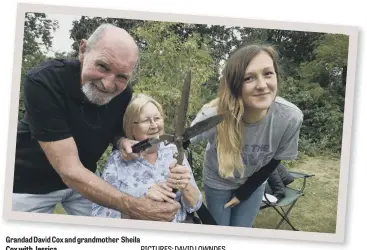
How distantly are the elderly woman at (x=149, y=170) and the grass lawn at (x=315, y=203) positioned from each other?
1.55 ft

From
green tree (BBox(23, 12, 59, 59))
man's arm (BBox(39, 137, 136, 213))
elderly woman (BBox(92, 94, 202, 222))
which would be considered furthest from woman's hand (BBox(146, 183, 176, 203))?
green tree (BBox(23, 12, 59, 59))

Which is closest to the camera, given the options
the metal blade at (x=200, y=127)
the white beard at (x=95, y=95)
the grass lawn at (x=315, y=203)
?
the metal blade at (x=200, y=127)

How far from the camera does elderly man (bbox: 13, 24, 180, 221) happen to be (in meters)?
3.23

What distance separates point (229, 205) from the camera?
3455 millimetres

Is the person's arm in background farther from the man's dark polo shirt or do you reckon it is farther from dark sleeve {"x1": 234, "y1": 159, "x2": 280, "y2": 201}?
dark sleeve {"x1": 234, "y1": 159, "x2": 280, "y2": 201}

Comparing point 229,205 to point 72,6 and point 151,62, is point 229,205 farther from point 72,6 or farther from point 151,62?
point 72,6

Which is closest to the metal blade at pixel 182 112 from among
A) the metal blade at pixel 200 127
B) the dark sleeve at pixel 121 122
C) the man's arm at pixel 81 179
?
the metal blade at pixel 200 127

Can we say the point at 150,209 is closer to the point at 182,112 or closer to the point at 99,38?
the point at 182,112

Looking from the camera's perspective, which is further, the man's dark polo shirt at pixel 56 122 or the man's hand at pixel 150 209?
the man's hand at pixel 150 209

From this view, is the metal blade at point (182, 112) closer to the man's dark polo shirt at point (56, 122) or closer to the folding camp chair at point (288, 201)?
the man's dark polo shirt at point (56, 122)

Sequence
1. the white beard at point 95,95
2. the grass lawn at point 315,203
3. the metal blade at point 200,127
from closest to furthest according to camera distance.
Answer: the metal blade at point 200,127 → the white beard at point 95,95 → the grass lawn at point 315,203

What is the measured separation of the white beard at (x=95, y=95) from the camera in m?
3.28

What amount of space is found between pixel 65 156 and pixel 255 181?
1.31 metres

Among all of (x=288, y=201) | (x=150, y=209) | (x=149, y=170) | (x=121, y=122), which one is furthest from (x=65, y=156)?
(x=288, y=201)
